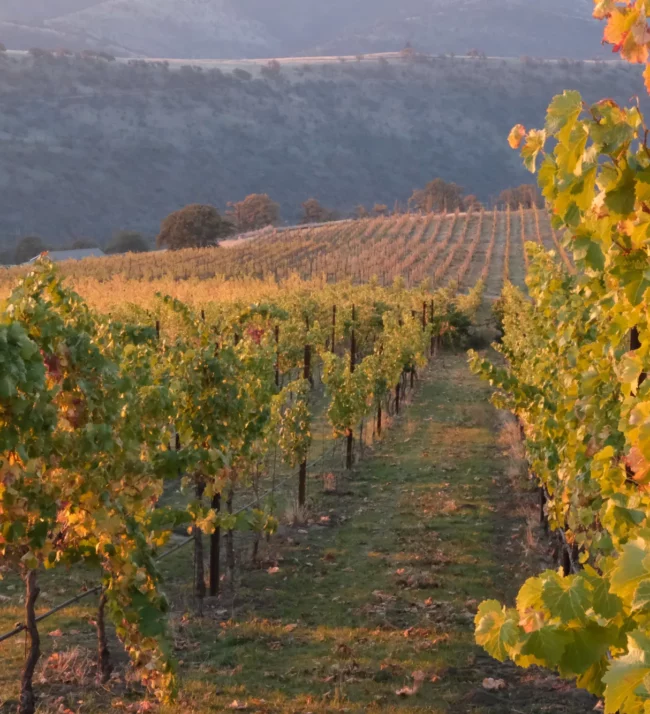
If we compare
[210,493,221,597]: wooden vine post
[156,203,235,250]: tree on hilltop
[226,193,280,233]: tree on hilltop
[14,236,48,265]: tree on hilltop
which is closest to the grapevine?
[210,493,221,597]: wooden vine post

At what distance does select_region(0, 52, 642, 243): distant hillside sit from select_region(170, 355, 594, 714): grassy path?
85.9m

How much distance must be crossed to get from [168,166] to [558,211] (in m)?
115

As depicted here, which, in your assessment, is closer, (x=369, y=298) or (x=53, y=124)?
(x=369, y=298)

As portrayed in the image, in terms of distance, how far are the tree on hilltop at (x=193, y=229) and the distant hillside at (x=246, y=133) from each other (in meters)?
28.5

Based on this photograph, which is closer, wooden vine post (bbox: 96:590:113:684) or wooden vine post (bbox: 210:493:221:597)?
wooden vine post (bbox: 96:590:113:684)

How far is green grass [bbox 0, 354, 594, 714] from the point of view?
636 cm

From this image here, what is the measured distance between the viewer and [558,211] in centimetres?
269

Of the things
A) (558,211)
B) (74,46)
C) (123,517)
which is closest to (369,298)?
(123,517)

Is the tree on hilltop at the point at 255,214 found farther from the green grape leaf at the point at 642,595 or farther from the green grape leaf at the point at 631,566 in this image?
the green grape leaf at the point at 642,595

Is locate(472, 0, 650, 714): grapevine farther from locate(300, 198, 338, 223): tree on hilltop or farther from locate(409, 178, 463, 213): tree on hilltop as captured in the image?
locate(409, 178, 463, 213): tree on hilltop

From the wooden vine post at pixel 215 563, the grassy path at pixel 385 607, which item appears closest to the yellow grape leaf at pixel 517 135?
the grassy path at pixel 385 607

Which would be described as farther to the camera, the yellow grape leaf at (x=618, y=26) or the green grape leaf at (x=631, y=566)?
the yellow grape leaf at (x=618, y=26)

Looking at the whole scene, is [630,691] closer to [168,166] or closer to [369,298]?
[369,298]

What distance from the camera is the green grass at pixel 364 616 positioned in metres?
6.36
